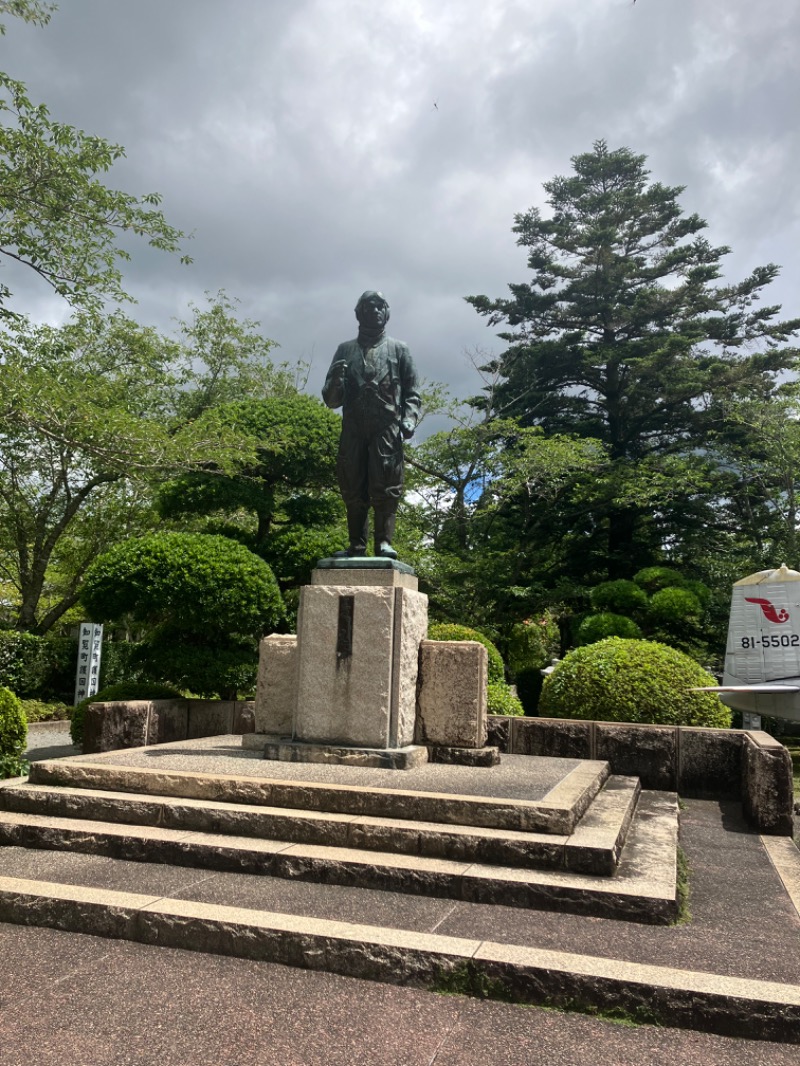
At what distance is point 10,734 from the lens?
22.2 feet

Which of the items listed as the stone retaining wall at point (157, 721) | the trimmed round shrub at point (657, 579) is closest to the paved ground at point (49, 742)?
the stone retaining wall at point (157, 721)

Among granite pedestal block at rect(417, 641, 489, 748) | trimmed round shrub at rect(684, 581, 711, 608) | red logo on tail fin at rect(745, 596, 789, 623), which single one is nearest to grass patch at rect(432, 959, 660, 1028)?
granite pedestal block at rect(417, 641, 489, 748)

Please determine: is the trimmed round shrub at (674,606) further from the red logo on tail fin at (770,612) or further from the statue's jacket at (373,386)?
the statue's jacket at (373,386)

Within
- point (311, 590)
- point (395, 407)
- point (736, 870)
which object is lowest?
point (736, 870)

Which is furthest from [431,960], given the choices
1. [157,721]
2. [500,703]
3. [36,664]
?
[36,664]

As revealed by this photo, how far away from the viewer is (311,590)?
6.04m

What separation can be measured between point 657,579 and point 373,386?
12.7 meters

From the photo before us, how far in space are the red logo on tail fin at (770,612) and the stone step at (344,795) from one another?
8.65m

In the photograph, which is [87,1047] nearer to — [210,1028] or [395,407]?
[210,1028]

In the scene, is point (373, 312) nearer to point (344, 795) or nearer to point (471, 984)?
point (344, 795)

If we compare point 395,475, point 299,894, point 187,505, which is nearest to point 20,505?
point 187,505

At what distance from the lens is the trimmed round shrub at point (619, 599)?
1680 centimetres

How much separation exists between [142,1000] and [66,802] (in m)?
2.23

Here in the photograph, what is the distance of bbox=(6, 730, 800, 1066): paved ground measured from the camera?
242 cm
